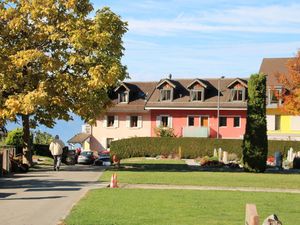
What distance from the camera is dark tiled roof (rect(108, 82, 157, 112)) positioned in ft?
250

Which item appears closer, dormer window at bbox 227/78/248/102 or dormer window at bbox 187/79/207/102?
dormer window at bbox 227/78/248/102

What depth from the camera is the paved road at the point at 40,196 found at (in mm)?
13294

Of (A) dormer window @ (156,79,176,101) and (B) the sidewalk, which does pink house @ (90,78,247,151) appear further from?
(B) the sidewalk

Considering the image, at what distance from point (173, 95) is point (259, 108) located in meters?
39.2

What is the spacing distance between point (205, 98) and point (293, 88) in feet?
52.0

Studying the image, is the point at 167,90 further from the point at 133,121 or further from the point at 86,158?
the point at 86,158

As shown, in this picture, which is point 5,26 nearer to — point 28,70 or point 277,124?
point 28,70

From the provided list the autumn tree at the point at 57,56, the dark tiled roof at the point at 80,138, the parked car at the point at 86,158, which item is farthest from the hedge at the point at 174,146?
the autumn tree at the point at 57,56

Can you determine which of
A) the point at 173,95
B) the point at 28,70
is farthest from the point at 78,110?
the point at 173,95

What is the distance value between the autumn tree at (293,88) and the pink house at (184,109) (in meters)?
9.76

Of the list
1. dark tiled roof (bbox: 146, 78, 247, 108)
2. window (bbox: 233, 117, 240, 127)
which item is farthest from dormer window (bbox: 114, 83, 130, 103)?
window (bbox: 233, 117, 240, 127)

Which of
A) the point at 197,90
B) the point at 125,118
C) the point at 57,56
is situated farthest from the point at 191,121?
the point at 57,56

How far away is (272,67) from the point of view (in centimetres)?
7750

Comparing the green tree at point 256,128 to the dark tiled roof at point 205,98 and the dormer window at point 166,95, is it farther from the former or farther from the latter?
the dormer window at point 166,95
